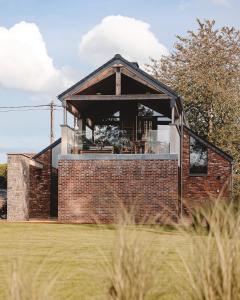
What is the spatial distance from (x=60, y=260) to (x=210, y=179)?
16.0 meters

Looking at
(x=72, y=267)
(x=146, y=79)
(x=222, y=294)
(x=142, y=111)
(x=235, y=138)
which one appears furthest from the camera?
(x=235, y=138)

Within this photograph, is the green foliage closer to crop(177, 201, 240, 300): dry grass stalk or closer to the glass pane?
the glass pane

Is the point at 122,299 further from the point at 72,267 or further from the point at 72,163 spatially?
the point at 72,163

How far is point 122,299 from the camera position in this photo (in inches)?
174

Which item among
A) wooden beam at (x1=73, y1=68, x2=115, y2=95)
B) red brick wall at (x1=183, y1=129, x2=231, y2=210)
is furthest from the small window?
wooden beam at (x1=73, y1=68, x2=115, y2=95)

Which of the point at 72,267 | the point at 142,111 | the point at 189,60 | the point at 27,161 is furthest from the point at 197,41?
the point at 72,267

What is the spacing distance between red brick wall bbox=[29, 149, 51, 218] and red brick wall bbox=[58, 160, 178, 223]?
4.39 meters

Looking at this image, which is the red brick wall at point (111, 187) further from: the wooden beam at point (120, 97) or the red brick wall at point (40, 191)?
the red brick wall at point (40, 191)

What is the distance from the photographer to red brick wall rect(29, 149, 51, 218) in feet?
88.3

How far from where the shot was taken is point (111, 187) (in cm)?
2191

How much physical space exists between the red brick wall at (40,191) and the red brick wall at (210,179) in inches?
251

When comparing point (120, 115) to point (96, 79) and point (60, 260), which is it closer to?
point (96, 79)

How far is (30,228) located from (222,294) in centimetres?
1583

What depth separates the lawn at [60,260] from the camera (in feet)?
14.3
